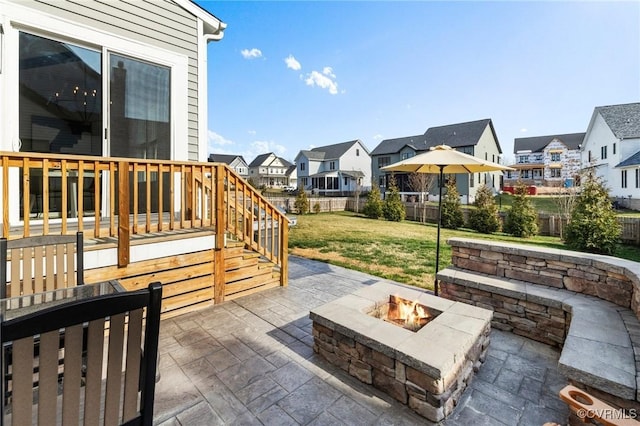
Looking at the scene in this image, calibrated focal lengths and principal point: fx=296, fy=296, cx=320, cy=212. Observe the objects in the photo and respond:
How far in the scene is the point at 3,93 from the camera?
383 centimetres

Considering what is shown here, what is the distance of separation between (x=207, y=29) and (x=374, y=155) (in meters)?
29.5

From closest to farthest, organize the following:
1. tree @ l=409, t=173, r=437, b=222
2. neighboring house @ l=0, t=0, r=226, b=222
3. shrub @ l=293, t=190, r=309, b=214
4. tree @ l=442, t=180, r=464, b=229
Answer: neighboring house @ l=0, t=0, r=226, b=222 → tree @ l=442, t=180, r=464, b=229 → shrub @ l=293, t=190, r=309, b=214 → tree @ l=409, t=173, r=437, b=222

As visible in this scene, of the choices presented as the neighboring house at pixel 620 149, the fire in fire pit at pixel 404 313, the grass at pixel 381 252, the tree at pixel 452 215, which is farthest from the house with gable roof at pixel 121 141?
the neighboring house at pixel 620 149

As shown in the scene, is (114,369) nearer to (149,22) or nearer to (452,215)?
(149,22)

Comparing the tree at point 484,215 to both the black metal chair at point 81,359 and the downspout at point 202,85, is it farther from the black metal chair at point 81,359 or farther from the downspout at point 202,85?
the black metal chair at point 81,359

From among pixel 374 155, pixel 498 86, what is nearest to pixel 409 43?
pixel 498 86

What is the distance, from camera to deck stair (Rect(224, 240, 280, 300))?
454 cm

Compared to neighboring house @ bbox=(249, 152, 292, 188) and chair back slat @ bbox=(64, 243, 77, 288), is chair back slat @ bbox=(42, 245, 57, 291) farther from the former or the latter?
neighboring house @ bbox=(249, 152, 292, 188)

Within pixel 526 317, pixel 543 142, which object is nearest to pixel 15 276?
pixel 526 317

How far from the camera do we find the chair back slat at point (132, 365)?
1.23 metres

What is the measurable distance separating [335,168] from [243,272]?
110 feet

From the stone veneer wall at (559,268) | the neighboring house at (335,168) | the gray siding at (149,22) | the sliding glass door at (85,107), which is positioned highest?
the neighboring house at (335,168)

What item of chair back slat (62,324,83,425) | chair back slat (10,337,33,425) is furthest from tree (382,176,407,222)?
chair back slat (10,337,33,425)

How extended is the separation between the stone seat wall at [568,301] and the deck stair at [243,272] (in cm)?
282
